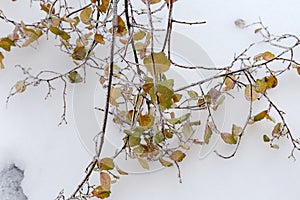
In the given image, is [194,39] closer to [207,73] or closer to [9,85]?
[207,73]

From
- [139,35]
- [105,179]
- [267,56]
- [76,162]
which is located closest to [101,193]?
[105,179]

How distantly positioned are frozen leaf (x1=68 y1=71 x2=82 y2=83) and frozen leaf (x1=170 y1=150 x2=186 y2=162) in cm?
20

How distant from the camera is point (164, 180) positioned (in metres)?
0.79

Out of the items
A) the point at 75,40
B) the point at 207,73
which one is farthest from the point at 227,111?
the point at 75,40

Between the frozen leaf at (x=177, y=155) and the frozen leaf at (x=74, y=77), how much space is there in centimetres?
20

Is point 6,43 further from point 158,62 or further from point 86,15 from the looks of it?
point 158,62

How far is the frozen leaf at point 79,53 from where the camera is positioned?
77 cm

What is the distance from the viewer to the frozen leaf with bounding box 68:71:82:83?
2.64 ft

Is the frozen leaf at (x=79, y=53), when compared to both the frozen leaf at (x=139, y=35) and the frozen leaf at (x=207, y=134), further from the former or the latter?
the frozen leaf at (x=207, y=134)

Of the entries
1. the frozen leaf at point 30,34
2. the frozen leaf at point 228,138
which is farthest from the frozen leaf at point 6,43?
the frozen leaf at point 228,138

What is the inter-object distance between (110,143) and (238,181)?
0.22 meters

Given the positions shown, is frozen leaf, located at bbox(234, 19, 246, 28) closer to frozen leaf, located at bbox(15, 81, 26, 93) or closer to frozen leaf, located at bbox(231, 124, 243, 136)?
frozen leaf, located at bbox(231, 124, 243, 136)

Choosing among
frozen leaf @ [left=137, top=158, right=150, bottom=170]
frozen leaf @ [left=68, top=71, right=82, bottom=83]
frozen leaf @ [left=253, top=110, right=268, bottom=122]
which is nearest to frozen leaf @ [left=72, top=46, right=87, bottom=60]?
frozen leaf @ [left=68, top=71, right=82, bottom=83]

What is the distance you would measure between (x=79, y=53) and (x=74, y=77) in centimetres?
5
